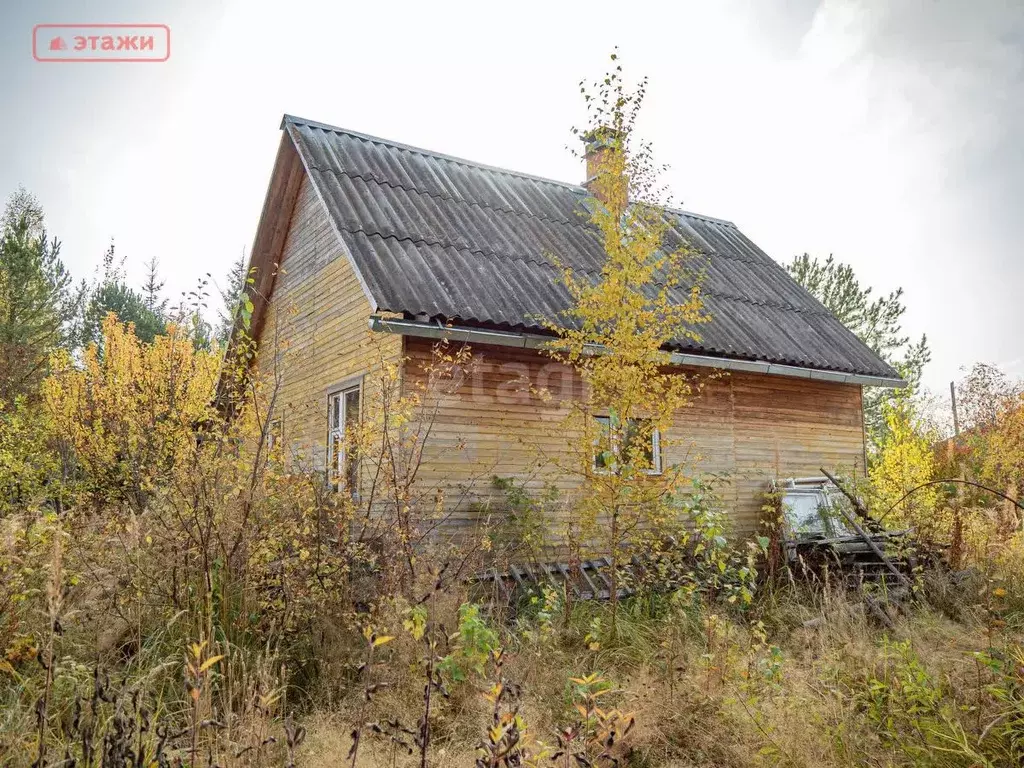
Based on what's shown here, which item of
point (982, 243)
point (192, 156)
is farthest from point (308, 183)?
point (982, 243)

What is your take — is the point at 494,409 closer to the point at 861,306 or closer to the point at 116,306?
the point at 861,306

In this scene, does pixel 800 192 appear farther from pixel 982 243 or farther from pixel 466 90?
pixel 466 90

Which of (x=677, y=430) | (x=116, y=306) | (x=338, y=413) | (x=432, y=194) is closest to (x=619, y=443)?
(x=677, y=430)

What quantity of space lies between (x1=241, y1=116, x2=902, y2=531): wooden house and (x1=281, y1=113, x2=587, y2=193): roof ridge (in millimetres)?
36

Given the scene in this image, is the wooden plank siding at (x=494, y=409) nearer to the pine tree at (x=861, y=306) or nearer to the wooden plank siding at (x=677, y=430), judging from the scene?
the wooden plank siding at (x=677, y=430)

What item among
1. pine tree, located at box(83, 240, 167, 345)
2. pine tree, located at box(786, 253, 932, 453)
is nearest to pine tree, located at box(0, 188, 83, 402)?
pine tree, located at box(83, 240, 167, 345)

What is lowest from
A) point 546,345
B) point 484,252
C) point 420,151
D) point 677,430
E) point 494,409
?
point 677,430

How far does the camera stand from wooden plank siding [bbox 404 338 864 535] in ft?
32.5

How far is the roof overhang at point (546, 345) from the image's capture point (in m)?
9.02

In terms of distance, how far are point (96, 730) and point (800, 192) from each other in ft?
117

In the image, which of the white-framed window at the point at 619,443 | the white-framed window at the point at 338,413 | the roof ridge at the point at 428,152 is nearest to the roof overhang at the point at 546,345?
the white-framed window at the point at 619,443

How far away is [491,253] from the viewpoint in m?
11.7

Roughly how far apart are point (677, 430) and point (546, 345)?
452 centimetres

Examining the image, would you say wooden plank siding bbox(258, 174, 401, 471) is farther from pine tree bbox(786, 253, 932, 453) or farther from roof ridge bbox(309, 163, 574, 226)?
pine tree bbox(786, 253, 932, 453)
